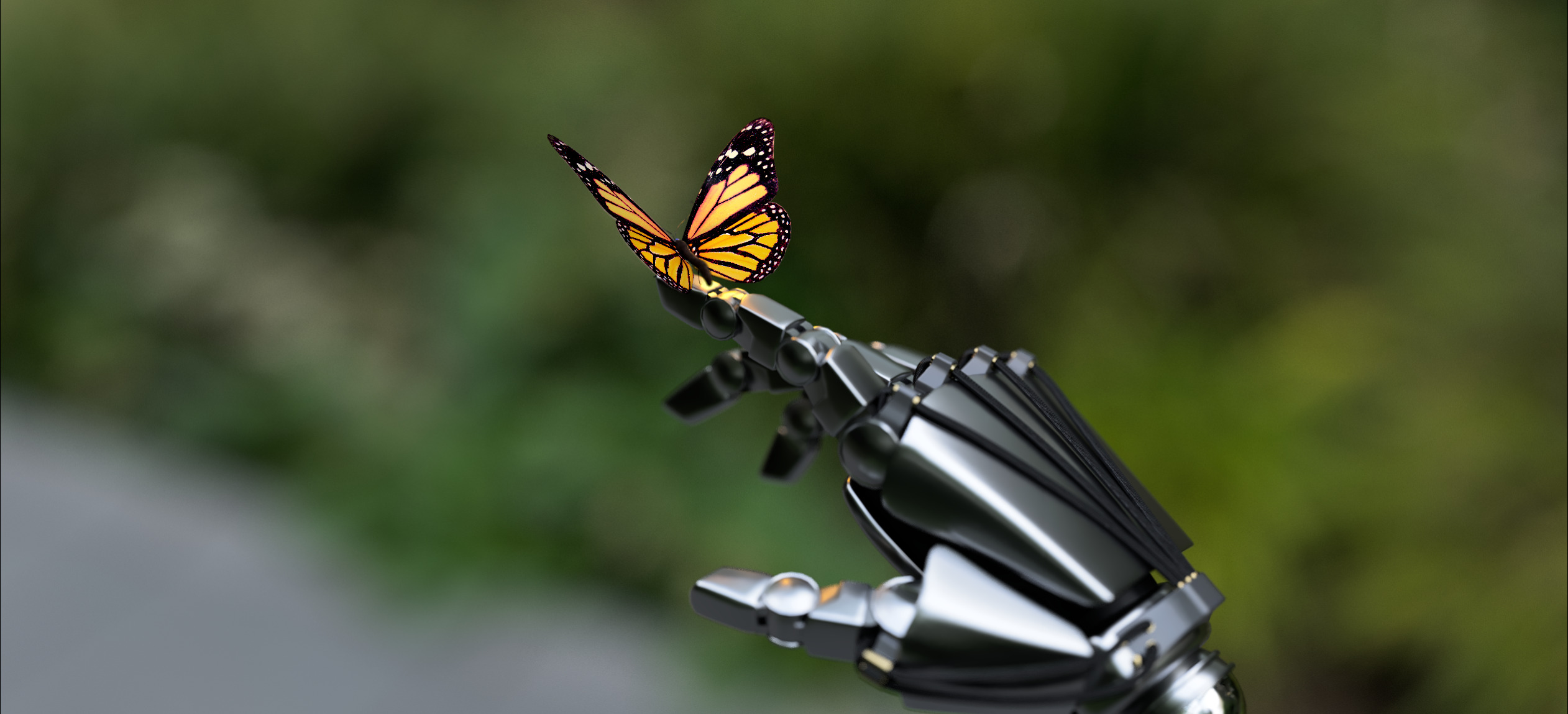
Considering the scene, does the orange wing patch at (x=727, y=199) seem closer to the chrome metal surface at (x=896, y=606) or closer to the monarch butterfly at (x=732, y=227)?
the monarch butterfly at (x=732, y=227)

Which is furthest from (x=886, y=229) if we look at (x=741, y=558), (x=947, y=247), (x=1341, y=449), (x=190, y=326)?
(x=190, y=326)

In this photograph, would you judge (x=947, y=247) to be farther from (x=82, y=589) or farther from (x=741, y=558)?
(x=82, y=589)

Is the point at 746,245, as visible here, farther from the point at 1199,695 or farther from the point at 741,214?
the point at 1199,695

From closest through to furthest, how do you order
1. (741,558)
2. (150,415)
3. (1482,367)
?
(1482,367), (741,558), (150,415)

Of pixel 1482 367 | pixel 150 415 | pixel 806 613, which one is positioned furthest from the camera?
pixel 150 415

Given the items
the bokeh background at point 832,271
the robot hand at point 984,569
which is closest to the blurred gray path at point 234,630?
the bokeh background at point 832,271

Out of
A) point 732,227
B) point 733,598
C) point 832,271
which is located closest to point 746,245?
point 732,227
